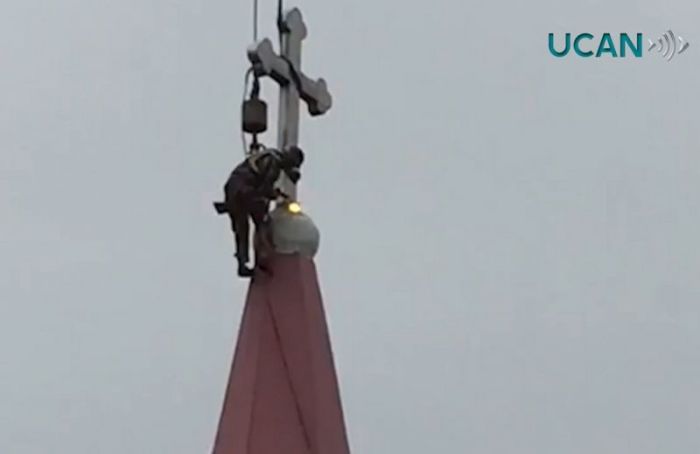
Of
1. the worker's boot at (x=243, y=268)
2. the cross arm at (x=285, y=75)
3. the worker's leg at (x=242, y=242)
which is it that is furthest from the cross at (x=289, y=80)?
the worker's boot at (x=243, y=268)

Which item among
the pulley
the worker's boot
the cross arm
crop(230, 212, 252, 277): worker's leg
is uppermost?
the cross arm

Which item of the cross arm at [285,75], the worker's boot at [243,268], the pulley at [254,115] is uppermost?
the cross arm at [285,75]

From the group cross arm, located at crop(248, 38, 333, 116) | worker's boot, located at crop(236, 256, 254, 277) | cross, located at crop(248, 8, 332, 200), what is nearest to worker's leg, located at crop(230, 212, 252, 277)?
worker's boot, located at crop(236, 256, 254, 277)

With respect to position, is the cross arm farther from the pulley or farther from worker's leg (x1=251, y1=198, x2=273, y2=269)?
worker's leg (x1=251, y1=198, x2=273, y2=269)

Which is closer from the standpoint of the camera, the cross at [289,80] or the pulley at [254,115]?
the pulley at [254,115]

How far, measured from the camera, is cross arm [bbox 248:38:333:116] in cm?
700

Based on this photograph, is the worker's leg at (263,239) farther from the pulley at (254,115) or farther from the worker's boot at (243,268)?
the pulley at (254,115)


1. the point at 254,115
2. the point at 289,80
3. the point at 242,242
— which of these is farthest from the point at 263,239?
the point at 289,80

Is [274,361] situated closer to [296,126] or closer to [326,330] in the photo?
[326,330]

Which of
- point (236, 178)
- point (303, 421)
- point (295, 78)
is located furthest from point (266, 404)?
point (295, 78)

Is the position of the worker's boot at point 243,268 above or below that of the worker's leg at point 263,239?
below

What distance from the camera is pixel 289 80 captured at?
24.1ft

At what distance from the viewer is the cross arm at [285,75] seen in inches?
276

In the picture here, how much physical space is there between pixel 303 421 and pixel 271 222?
984 mm
